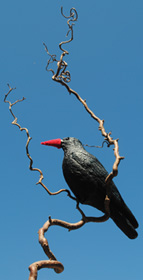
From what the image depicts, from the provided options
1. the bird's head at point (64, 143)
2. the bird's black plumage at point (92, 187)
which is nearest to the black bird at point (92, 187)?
the bird's black plumage at point (92, 187)

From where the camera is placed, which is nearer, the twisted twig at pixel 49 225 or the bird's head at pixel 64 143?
the twisted twig at pixel 49 225

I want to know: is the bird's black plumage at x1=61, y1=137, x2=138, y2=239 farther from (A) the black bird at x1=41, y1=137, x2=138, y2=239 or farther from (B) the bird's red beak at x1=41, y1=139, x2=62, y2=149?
(B) the bird's red beak at x1=41, y1=139, x2=62, y2=149

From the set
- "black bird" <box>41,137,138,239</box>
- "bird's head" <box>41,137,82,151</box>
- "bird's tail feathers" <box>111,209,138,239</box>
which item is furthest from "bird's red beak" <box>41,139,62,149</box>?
"bird's tail feathers" <box>111,209,138,239</box>

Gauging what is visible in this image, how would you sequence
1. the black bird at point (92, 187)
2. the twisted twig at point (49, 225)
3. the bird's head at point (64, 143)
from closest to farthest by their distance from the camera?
the twisted twig at point (49, 225) < the black bird at point (92, 187) < the bird's head at point (64, 143)

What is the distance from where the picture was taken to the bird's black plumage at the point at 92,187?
1804mm

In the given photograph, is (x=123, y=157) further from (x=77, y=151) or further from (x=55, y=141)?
(x=55, y=141)

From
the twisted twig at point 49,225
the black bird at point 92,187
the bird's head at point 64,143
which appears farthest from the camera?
the bird's head at point 64,143

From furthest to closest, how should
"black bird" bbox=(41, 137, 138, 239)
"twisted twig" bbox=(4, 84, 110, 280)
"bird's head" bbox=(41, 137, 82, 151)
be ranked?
1. "bird's head" bbox=(41, 137, 82, 151)
2. "black bird" bbox=(41, 137, 138, 239)
3. "twisted twig" bbox=(4, 84, 110, 280)

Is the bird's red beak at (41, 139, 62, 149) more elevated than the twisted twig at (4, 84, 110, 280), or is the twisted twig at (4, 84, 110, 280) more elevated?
the bird's red beak at (41, 139, 62, 149)

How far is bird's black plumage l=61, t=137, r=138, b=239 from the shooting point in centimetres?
180

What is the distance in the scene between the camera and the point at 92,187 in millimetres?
1795

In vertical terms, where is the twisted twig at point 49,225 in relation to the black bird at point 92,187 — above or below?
below

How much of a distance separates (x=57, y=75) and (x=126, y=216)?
1068 mm

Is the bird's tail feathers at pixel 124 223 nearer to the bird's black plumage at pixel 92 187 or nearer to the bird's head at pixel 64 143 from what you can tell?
the bird's black plumage at pixel 92 187
